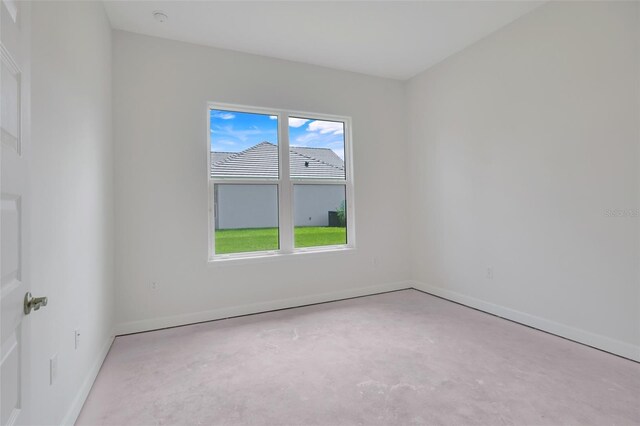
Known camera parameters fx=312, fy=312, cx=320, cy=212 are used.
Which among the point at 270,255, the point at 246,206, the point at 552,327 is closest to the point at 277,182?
the point at 246,206

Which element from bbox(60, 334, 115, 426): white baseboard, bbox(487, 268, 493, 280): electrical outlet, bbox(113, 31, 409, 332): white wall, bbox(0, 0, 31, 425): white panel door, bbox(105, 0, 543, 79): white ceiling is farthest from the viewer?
bbox(487, 268, 493, 280): electrical outlet

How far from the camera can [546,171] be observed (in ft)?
9.43

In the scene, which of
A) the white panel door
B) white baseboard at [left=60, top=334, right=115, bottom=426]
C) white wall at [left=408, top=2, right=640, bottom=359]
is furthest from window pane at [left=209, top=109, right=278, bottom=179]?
the white panel door

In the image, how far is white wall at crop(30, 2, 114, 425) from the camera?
1378 mm

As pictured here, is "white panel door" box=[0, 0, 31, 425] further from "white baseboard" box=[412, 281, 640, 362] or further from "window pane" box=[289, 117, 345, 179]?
"white baseboard" box=[412, 281, 640, 362]

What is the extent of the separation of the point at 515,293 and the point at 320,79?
329 centimetres

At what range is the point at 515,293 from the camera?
10.3ft

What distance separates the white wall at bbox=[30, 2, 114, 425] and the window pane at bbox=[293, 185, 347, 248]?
2.00 meters

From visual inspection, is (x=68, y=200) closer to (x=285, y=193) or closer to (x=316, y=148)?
(x=285, y=193)

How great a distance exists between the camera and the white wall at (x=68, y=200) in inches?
54.2

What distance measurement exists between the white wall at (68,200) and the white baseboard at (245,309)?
1.49 feet

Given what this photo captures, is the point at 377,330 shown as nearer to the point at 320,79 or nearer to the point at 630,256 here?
the point at 630,256

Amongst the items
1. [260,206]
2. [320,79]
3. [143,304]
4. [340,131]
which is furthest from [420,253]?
[143,304]

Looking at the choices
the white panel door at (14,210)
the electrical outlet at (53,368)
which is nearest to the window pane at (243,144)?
the electrical outlet at (53,368)
